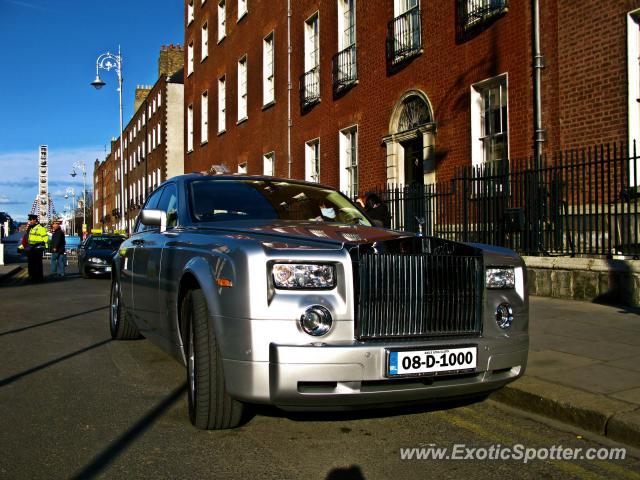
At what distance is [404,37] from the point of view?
14367mm

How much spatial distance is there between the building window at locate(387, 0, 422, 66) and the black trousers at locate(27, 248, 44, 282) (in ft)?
34.5

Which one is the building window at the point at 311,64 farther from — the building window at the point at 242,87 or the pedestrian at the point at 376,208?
the pedestrian at the point at 376,208

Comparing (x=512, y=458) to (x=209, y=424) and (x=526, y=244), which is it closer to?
(x=209, y=424)

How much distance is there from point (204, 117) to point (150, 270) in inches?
1001

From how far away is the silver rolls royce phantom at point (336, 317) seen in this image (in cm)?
319

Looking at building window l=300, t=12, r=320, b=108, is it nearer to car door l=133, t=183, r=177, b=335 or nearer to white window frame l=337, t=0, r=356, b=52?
white window frame l=337, t=0, r=356, b=52

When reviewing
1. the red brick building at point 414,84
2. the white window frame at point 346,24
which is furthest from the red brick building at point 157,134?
the white window frame at point 346,24

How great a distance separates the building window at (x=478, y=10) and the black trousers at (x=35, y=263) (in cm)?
1224

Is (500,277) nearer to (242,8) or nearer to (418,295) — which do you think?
(418,295)

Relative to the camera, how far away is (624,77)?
934 centimetres

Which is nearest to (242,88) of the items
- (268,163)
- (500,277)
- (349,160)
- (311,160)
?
(268,163)

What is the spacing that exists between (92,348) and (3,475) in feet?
11.8

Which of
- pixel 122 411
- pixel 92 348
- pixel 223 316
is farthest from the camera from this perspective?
pixel 92 348

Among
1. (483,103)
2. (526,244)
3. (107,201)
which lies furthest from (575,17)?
(107,201)
